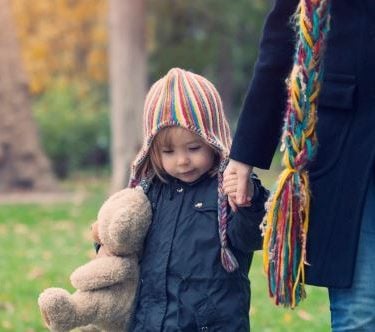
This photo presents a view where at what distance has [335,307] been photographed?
9.73ft

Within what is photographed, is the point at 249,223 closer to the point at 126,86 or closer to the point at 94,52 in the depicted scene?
the point at 126,86

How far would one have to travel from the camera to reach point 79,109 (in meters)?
25.2

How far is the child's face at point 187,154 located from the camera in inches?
142

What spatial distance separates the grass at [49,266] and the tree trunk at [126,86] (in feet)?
2.70

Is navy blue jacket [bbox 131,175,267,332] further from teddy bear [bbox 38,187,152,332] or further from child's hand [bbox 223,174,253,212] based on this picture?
child's hand [bbox 223,174,253,212]

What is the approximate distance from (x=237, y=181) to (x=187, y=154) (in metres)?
0.51

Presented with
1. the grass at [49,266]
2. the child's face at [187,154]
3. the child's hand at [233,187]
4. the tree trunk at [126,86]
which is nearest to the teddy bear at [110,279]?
the child's face at [187,154]

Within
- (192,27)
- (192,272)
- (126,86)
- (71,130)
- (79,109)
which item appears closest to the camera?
(192,272)

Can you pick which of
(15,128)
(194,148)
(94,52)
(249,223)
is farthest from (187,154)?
(94,52)

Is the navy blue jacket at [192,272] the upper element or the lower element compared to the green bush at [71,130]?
upper

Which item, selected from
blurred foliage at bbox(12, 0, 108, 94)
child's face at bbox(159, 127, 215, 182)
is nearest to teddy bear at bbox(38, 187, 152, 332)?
child's face at bbox(159, 127, 215, 182)

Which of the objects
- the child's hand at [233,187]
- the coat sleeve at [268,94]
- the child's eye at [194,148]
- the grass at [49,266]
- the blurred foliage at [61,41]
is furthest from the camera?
the blurred foliage at [61,41]

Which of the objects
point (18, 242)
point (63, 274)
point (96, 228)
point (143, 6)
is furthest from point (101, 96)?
point (96, 228)

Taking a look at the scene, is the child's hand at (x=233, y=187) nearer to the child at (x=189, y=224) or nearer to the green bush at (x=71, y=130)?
the child at (x=189, y=224)
